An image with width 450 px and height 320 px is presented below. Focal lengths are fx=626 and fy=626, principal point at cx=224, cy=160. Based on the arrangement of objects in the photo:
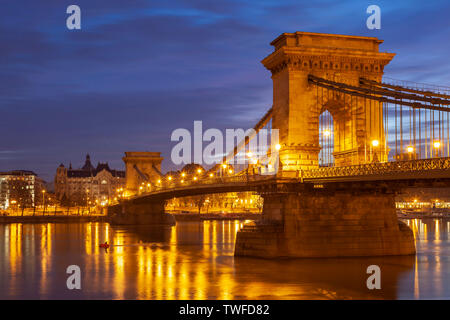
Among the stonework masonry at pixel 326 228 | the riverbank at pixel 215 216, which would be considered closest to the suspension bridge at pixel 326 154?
the stonework masonry at pixel 326 228

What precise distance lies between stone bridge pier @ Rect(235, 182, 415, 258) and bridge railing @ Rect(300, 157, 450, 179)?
236cm

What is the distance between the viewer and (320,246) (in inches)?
1619

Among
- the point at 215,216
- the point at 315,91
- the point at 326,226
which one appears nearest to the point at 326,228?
the point at 326,226

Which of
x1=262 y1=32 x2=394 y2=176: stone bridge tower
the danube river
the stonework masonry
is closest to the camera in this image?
the danube river

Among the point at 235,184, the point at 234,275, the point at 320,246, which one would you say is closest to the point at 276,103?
the point at 235,184

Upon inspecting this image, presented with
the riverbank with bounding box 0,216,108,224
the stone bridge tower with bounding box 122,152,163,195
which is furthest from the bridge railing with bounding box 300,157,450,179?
the stone bridge tower with bounding box 122,152,163,195

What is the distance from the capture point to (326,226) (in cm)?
4147

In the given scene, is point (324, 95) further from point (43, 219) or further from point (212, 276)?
point (43, 219)

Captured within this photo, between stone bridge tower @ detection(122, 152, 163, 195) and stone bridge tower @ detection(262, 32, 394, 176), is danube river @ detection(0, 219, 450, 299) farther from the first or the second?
stone bridge tower @ detection(122, 152, 163, 195)

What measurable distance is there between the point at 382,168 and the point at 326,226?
8.04m

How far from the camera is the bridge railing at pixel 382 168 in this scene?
3138 centimetres

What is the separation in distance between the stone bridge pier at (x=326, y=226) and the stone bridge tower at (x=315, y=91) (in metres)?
2.90

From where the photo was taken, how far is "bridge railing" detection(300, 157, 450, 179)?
103 ft

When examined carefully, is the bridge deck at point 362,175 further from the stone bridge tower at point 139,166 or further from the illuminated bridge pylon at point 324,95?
the stone bridge tower at point 139,166
